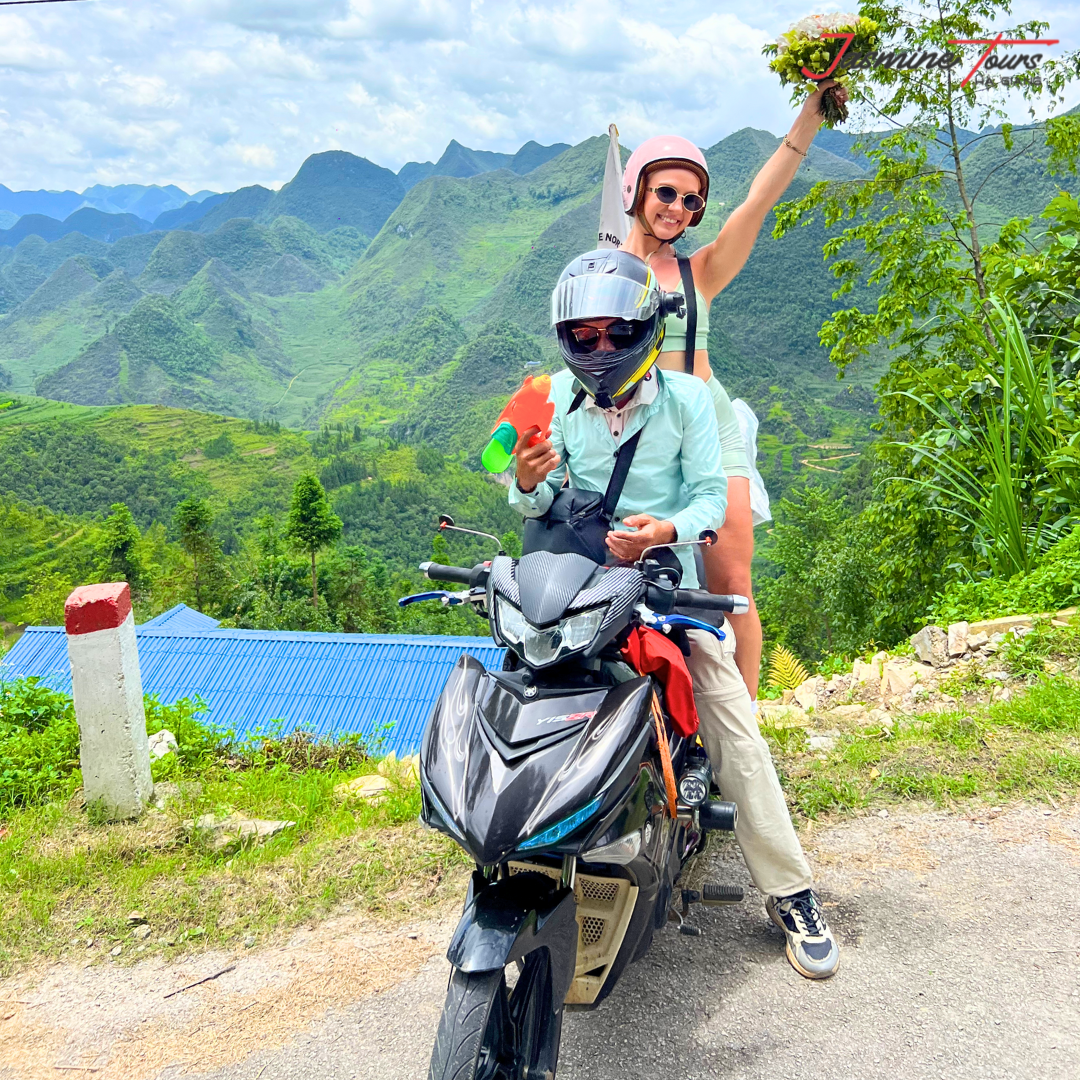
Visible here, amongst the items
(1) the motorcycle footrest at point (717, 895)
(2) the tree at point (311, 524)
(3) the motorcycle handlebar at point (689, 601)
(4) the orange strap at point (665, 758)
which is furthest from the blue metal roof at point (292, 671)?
(2) the tree at point (311, 524)

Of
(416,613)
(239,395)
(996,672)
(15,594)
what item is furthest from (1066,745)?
(239,395)

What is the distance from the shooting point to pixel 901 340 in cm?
1187

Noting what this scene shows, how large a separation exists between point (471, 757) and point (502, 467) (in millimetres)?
672

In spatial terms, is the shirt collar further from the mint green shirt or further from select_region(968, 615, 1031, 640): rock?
select_region(968, 615, 1031, 640): rock

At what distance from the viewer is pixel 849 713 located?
4.52 metres

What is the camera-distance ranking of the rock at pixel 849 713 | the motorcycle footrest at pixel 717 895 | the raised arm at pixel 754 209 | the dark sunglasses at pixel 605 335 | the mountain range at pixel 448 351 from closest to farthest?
the dark sunglasses at pixel 605 335 < the motorcycle footrest at pixel 717 895 < the raised arm at pixel 754 209 < the rock at pixel 849 713 < the mountain range at pixel 448 351

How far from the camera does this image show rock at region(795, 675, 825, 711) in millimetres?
5148

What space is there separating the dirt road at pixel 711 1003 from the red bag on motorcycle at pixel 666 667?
0.81 meters

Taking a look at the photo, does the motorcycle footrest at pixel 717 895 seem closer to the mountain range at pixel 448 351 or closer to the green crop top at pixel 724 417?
the green crop top at pixel 724 417

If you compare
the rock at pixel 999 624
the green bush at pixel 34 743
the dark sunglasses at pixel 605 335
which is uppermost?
the dark sunglasses at pixel 605 335

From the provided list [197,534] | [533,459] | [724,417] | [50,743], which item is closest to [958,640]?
[724,417]

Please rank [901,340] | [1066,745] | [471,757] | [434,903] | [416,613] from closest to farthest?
[471,757]
[434,903]
[1066,745]
[901,340]
[416,613]

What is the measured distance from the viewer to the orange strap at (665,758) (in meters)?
2.06

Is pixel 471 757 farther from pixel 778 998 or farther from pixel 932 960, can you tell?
pixel 932 960
